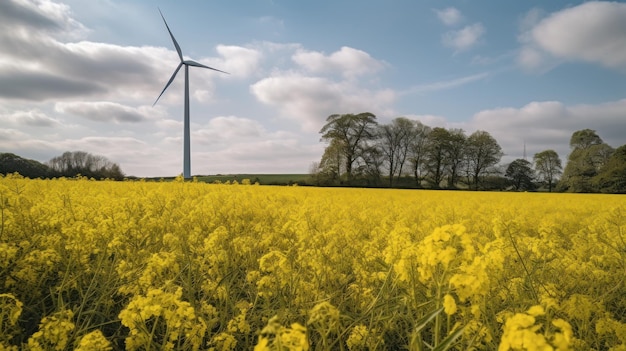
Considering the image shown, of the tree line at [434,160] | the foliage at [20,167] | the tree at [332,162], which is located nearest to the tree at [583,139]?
the tree line at [434,160]

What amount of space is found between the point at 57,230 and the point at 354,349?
5389 mm

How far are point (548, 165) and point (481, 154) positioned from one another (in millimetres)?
12831

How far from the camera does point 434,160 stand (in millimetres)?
55125

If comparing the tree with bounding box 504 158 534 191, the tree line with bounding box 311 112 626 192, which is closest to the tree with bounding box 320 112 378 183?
the tree line with bounding box 311 112 626 192

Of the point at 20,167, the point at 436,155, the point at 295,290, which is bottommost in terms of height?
the point at 295,290

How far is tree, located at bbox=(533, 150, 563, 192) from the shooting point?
59.2 meters

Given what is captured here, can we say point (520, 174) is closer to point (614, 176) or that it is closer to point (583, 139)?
point (583, 139)

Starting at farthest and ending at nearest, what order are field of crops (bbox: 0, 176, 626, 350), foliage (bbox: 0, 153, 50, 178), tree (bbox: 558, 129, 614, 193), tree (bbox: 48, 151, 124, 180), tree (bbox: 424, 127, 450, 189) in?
tree (bbox: 424, 127, 450, 189)
tree (bbox: 558, 129, 614, 193)
tree (bbox: 48, 151, 124, 180)
foliage (bbox: 0, 153, 50, 178)
field of crops (bbox: 0, 176, 626, 350)

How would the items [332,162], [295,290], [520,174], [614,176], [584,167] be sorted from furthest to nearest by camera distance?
[520,174] < [332,162] < [584,167] < [614,176] < [295,290]

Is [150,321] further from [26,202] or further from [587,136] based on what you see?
[587,136]

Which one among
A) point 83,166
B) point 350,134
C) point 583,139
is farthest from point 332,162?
point 583,139

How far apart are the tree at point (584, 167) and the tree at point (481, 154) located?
9782 mm

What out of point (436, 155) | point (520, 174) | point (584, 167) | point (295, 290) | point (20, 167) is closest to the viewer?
point (295, 290)

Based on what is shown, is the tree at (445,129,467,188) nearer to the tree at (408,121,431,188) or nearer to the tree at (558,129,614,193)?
the tree at (408,121,431,188)
